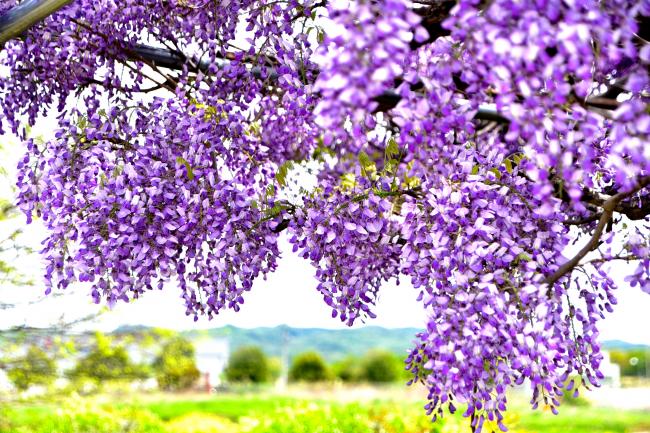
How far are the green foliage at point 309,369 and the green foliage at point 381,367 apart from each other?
1826 millimetres

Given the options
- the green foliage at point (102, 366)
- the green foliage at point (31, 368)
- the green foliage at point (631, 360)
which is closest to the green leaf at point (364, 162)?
the green foliage at point (102, 366)

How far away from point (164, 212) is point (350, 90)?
91.0 inches

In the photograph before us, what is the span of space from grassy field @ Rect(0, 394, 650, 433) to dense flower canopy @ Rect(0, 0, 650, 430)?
245 centimetres

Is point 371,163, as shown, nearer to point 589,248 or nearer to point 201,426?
point 589,248

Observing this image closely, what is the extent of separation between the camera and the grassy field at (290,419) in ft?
22.8

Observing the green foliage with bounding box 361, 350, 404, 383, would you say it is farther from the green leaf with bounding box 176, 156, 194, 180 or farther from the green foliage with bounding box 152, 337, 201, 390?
the green leaf with bounding box 176, 156, 194, 180

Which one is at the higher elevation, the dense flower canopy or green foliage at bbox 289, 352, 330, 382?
the dense flower canopy

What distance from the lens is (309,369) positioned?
24.5 m

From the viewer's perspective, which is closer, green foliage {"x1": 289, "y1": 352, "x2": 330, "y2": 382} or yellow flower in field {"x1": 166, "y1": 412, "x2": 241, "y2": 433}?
yellow flower in field {"x1": 166, "y1": 412, "x2": 241, "y2": 433}

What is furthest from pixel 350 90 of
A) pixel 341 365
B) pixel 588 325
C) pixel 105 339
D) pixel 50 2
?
pixel 341 365

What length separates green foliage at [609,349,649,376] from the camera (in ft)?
97.6

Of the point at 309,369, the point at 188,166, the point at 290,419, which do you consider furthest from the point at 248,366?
the point at 188,166

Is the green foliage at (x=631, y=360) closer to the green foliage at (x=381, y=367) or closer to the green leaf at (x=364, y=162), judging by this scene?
the green foliage at (x=381, y=367)

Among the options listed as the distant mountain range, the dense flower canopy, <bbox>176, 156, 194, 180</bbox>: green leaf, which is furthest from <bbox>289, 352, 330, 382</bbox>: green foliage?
<bbox>176, 156, 194, 180</bbox>: green leaf
